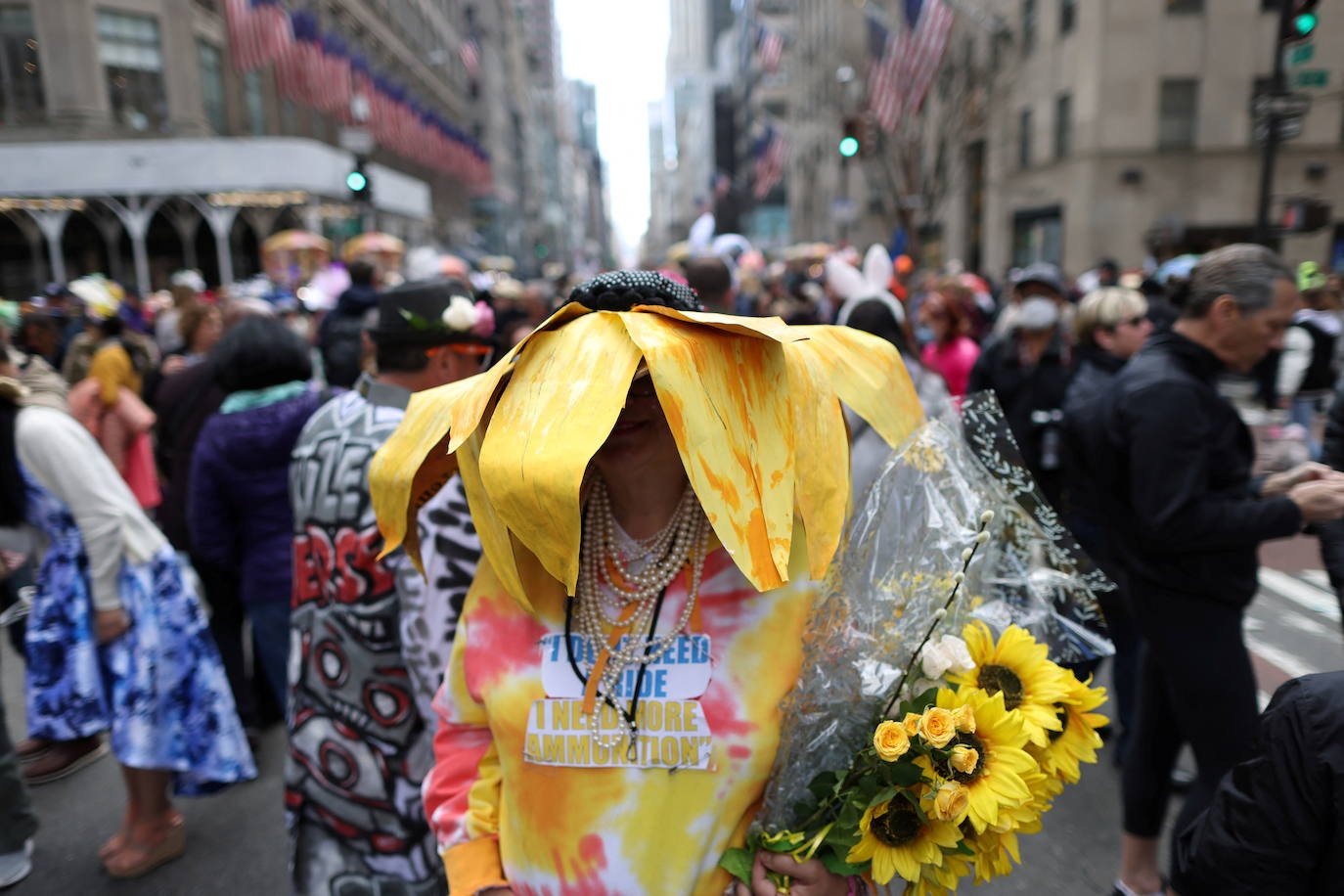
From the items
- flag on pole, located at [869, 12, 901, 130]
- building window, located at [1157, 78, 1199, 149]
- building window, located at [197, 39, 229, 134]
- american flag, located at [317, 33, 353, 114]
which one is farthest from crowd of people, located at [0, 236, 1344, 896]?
building window, located at [197, 39, 229, 134]

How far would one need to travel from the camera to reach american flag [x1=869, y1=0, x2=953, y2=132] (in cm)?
1655

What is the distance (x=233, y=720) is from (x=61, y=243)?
28669mm

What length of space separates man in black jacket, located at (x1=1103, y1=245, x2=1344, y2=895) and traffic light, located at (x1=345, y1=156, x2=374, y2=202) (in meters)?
12.4

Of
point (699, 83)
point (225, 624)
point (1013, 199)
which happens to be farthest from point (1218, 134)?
point (699, 83)

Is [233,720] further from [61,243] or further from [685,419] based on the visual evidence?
[61,243]

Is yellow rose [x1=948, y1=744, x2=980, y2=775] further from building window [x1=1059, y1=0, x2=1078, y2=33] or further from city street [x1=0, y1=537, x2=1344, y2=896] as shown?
building window [x1=1059, y1=0, x2=1078, y2=33]

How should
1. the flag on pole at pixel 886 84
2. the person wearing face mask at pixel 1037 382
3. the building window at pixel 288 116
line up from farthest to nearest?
1. the building window at pixel 288 116
2. the flag on pole at pixel 886 84
3. the person wearing face mask at pixel 1037 382

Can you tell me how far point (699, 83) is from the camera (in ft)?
398

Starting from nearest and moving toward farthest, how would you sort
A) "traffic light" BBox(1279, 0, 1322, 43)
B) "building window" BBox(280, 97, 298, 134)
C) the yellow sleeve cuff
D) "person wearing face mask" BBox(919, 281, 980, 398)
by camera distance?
1. the yellow sleeve cuff
2. "person wearing face mask" BBox(919, 281, 980, 398)
3. "traffic light" BBox(1279, 0, 1322, 43)
4. "building window" BBox(280, 97, 298, 134)

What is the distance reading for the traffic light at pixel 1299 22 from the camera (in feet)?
26.9

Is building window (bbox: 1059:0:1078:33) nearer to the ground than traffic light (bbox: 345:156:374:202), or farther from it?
farther from it

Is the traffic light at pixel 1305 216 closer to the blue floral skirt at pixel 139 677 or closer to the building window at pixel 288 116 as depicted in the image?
the blue floral skirt at pixel 139 677

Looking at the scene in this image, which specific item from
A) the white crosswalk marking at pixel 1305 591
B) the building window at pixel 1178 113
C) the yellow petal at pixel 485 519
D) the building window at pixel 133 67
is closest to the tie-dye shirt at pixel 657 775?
the yellow petal at pixel 485 519

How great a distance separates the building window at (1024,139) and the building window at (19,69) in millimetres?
26884
